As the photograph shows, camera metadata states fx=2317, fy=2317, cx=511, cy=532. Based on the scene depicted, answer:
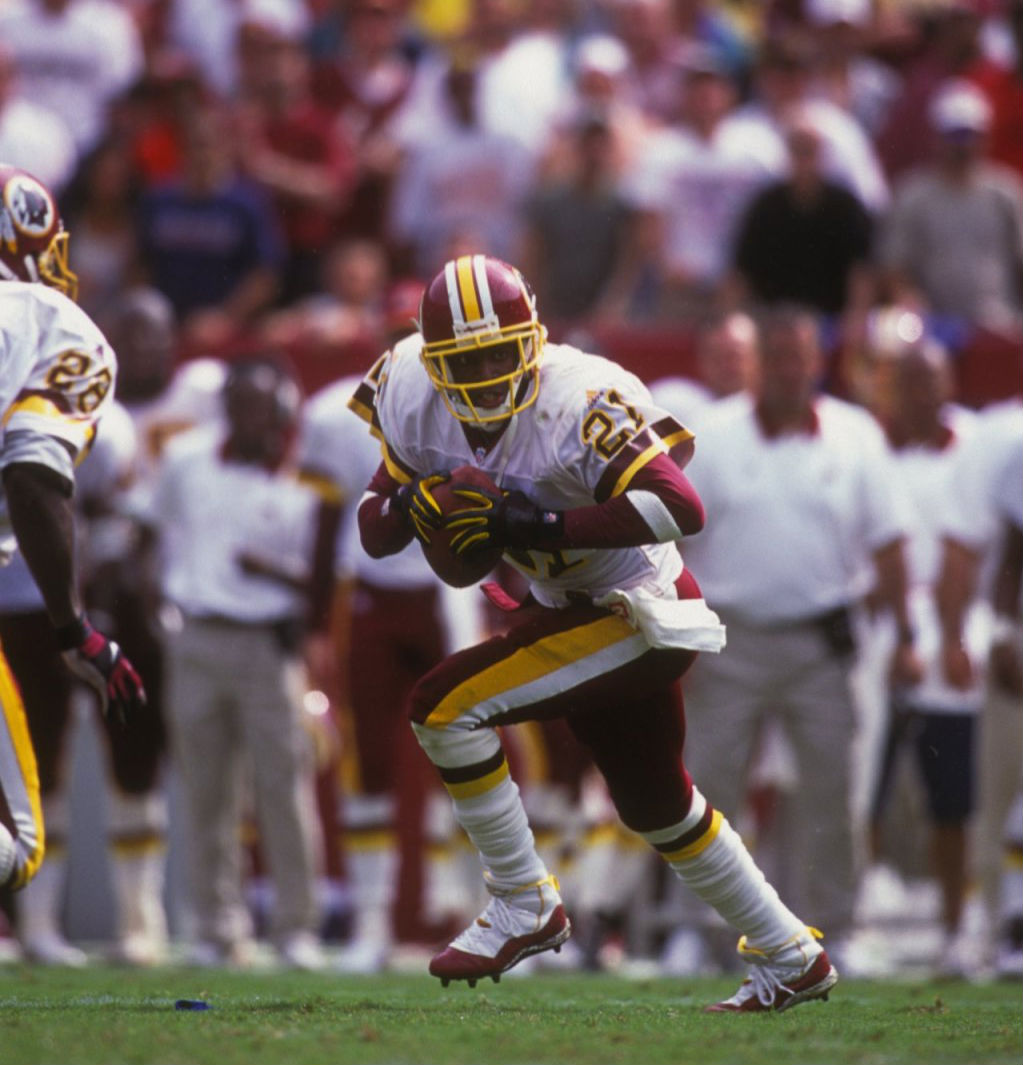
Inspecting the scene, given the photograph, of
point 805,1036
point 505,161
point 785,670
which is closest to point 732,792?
point 785,670

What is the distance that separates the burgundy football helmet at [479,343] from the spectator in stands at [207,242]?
17.6ft

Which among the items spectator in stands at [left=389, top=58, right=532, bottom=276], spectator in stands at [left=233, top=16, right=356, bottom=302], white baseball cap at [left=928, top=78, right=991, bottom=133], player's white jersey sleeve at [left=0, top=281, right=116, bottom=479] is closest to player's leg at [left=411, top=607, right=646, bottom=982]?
player's white jersey sleeve at [left=0, top=281, right=116, bottom=479]

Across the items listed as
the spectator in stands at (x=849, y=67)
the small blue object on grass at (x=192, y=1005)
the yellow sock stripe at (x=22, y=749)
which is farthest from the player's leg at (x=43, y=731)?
the spectator in stands at (x=849, y=67)

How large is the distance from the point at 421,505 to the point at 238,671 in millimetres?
3472

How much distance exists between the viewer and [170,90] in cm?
1141

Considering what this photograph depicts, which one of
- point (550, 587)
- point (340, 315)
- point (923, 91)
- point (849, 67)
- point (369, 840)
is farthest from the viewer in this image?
point (849, 67)

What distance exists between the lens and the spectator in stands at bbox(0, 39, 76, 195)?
10.9 m

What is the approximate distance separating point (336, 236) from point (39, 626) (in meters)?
3.76

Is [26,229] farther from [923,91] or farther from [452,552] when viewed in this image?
[923,91]

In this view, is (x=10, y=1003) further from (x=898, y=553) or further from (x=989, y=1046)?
(x=898, y=553)

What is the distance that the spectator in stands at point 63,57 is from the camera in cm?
1172

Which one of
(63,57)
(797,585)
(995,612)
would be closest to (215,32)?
(63,57)

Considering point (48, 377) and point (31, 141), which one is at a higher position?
point (31, 141)

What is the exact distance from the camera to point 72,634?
5.33 m
